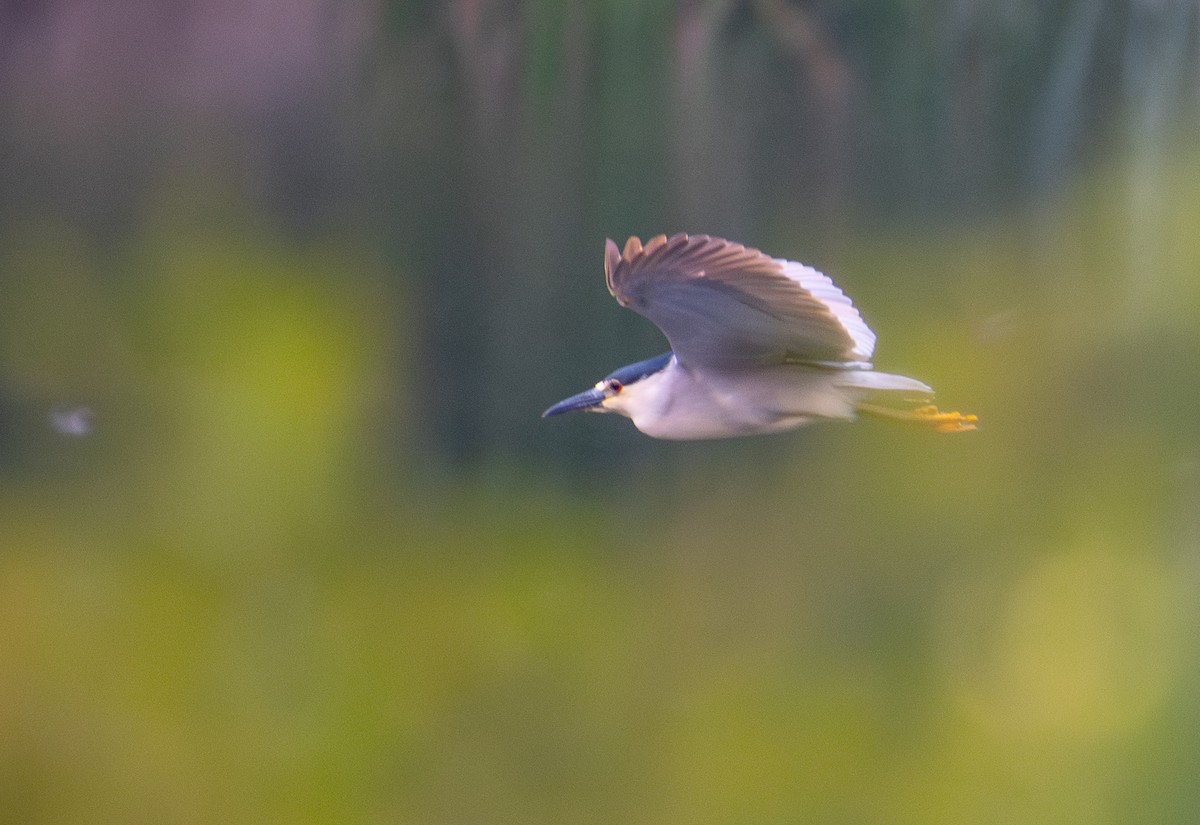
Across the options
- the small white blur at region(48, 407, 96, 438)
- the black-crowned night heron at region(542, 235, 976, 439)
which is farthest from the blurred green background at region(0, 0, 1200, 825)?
the black-crowned night heron at region(542, 235, 976, 439)

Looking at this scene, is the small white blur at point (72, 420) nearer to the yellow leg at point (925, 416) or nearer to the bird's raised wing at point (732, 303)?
the bird's raised wing at point (732, 303)

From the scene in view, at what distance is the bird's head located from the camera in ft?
4.12

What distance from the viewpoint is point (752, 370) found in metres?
1.24

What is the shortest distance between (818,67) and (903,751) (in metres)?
1.02

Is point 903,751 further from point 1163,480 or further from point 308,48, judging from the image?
point 308,48

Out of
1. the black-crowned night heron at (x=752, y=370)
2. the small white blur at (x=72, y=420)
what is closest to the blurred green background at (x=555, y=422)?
the small white blur at (x=72, y=420)

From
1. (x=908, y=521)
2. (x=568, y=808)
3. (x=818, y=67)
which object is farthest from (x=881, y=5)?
(x=568, y=808)

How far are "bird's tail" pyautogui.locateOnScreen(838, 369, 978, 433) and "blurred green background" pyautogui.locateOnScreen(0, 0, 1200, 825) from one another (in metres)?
0.05

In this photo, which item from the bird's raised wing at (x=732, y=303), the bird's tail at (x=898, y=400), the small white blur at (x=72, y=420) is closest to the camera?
the bird's raised wing at (x=732, y=303)

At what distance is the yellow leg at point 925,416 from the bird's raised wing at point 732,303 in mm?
80

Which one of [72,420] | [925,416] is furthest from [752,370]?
[72,420]

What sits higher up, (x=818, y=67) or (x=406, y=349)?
(x=818, y=67)

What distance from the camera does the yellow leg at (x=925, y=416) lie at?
4.19 feet

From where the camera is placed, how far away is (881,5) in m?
1.40
